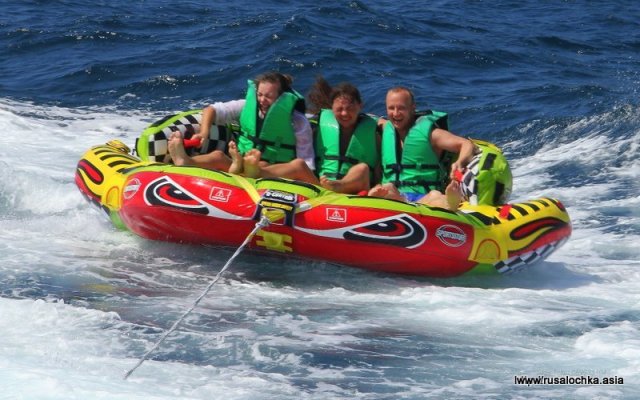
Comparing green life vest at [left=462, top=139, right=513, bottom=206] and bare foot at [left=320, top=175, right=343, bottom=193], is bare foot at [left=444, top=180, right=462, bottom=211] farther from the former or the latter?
bare foot at [left=320, top=175, right=343, bottom=193]

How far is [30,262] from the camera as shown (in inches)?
249

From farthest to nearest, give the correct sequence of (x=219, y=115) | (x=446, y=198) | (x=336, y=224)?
(x=219, y=115) → (x=446, y=198) → (x=336, y=224)

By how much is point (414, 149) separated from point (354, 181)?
0.42 metres

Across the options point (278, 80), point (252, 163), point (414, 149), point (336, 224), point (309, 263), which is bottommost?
point (309, 263)

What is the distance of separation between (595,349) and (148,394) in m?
2.11

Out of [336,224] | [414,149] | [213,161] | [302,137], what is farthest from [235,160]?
[414,149]

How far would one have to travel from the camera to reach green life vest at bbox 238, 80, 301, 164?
6906 mm

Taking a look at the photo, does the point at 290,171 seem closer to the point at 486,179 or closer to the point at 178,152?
the point at 178,152

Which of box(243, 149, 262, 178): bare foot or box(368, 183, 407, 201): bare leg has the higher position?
box(243, 149, 262, 178): bare foot

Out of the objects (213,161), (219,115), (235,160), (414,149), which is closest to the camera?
(235,160)

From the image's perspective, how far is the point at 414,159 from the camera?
6781 millimetres

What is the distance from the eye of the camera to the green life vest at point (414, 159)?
6770mm

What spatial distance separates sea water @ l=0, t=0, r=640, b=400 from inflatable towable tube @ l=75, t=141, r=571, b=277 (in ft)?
0.54

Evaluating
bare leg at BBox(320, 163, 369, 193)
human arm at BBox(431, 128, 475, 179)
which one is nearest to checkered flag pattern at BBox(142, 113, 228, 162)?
bare leg at BBox(320, 163, 369, 193)
